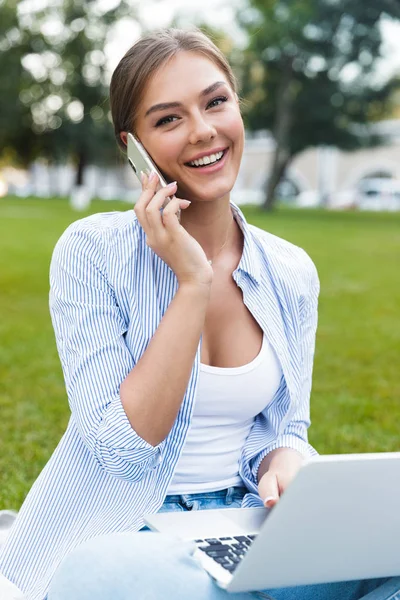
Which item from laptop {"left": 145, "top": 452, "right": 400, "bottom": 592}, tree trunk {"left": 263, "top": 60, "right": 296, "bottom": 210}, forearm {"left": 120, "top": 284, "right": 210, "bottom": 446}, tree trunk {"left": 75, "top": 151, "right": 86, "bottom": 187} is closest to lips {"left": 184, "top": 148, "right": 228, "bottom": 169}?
forearm {"left": 120, "top": 284, "right": 210, "bottom": 446}

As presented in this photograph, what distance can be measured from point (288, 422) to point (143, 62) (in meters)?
1.03

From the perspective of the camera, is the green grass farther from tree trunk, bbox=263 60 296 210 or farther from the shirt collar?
tree trunk, bbox=263 60 296 210

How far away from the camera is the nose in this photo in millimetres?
2270

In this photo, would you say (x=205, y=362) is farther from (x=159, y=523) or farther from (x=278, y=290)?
→ (x=159, y=523)

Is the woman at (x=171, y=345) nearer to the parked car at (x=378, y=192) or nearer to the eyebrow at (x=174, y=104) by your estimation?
the eyebrow at (x=174, y=104)

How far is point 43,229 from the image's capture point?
21.9 metres

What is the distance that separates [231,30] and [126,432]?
34959 millimetres

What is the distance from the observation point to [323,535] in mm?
1581

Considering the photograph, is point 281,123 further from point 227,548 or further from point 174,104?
point 227,548

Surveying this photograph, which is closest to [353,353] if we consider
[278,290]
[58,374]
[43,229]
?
[58,374]

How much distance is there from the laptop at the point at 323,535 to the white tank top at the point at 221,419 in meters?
0.43

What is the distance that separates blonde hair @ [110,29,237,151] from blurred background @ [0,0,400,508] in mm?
159

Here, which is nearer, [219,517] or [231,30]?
[219,517]

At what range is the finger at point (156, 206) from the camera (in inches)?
83.9
